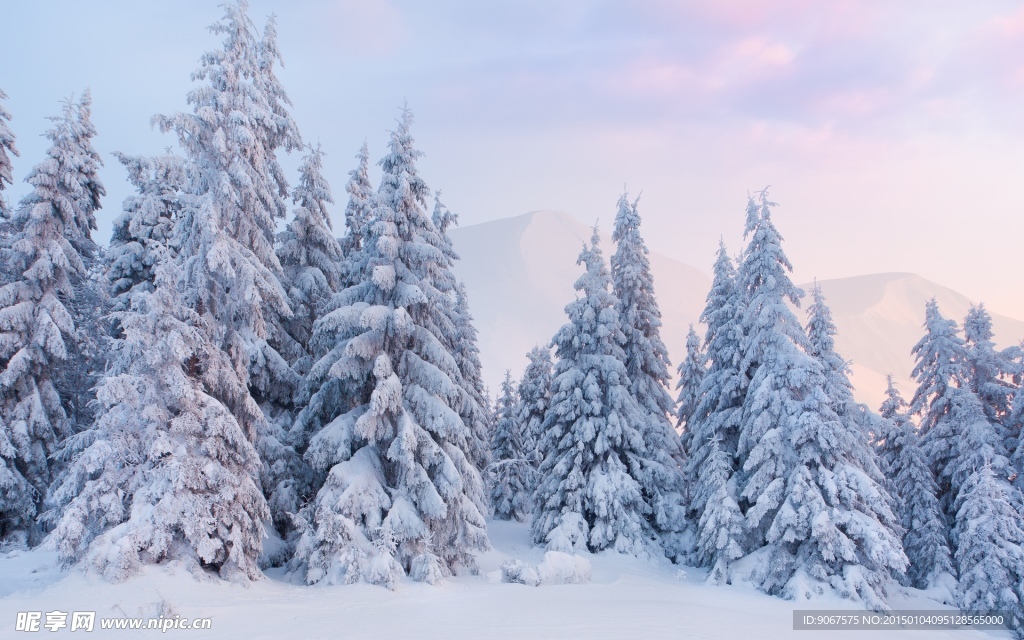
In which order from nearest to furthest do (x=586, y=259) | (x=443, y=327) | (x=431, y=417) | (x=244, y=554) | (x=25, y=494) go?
1. (x=244, y=554)
2. (x=431, y=417)
3. (x=25, y=494)
4. (x=443, y=327)
5. (x=586, y=259)

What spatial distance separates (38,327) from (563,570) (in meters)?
20.8

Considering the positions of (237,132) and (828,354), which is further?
(828,354)

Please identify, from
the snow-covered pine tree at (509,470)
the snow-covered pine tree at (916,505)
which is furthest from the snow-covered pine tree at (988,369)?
the snow-covered pine tree at (509,470)

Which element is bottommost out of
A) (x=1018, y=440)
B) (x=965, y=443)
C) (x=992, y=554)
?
(x=992, y=554)

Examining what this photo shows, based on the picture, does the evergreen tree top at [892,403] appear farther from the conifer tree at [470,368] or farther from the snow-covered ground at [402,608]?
the conifer tree at [470,368]

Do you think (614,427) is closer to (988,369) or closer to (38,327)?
(988,369)

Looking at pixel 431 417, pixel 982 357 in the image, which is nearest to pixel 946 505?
pixel 982 357

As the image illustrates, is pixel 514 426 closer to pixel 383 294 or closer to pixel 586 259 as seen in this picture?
pixel 586 259

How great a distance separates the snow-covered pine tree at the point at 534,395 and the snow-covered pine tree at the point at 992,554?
2215cm

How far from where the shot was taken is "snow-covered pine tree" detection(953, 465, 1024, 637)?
20094 mm

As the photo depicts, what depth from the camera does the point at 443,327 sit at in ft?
71.9

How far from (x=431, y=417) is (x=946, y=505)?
23.8 metres

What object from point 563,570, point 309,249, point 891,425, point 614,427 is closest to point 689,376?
point 614,427

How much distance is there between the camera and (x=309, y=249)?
2397 centimetres
